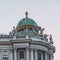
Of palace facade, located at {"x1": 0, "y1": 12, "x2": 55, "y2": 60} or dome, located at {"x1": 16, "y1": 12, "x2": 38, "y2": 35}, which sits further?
dome, located at {"x1": 16, "y1": 12, "x2": 38, "y2": 35}

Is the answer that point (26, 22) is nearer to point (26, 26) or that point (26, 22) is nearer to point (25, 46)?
point (26, 26)

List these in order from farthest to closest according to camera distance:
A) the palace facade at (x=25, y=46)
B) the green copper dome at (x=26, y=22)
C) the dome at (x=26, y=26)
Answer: the green copper dome at (x=26, y=22) < the dome at (x=26, y=26) < the palace facade at (x=25, y=46)

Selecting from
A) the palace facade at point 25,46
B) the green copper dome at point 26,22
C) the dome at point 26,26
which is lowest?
the palace facade at point 25,46

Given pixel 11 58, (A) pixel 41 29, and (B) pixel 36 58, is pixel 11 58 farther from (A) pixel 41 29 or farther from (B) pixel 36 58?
(A) pixel 41 29

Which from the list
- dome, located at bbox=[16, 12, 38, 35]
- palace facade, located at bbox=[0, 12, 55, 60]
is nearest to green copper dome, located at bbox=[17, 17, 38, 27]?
dome, located at bbox=[16, 12, 38, 35]

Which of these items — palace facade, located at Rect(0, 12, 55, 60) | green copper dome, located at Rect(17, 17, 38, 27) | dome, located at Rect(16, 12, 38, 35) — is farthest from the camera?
green copper dome, located at Rect(17, 17, 38, 27)

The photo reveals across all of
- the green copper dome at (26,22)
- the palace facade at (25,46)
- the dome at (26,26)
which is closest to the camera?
the palace facade at (25,46)

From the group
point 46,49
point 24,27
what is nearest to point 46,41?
point 46,49

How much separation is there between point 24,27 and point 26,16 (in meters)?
4.12

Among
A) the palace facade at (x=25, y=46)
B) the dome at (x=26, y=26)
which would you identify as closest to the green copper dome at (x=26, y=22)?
the dome at (x=26, y=26)

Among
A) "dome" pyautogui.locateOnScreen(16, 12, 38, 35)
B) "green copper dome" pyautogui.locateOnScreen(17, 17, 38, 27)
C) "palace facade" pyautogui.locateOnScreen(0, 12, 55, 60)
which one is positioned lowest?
"palace facade" pyautogui.locateOnScreen(0, 12, 55, 60)

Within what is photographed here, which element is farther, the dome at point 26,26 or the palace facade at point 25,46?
the dome at point 26,26

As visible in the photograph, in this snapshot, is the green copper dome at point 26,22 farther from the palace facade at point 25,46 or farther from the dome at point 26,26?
the palace facade at point 25,46

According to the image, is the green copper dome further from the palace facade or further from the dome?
the palace facade
